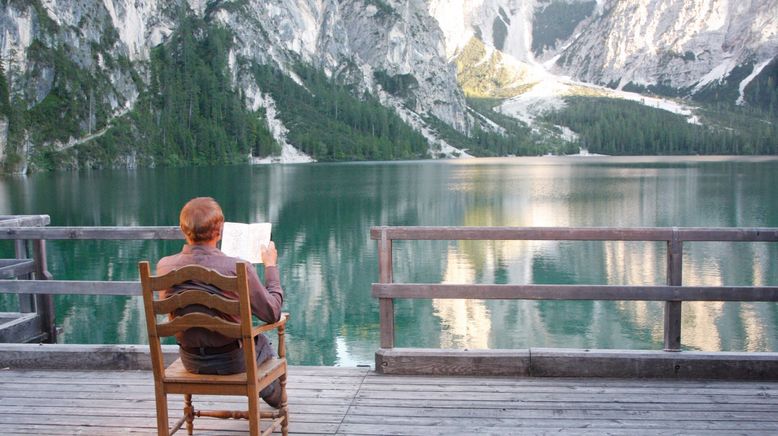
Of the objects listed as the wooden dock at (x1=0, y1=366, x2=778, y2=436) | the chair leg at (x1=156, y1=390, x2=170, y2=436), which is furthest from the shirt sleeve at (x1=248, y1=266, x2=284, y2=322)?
the wooden dock at (x1=0, y1=366, x2=778, y2=436)

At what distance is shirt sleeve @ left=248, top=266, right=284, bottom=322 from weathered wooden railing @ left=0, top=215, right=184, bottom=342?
7.93 ft

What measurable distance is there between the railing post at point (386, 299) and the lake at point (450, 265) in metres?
9.76

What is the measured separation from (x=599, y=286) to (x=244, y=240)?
3508 mm

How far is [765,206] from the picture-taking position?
50188 millimetres

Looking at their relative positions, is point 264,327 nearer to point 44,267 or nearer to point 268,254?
point 268,254

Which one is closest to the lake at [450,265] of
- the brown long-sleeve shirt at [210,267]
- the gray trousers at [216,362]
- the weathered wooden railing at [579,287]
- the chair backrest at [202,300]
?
the weathered wooden railing at [579,287]

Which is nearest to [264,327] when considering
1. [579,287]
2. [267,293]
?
[267,293]

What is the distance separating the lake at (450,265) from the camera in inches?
776

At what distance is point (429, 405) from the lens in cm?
655

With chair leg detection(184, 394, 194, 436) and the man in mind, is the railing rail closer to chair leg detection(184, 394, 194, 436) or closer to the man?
the man

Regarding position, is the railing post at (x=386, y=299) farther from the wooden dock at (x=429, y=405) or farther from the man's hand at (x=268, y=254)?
the man's hand at (x=268, y=254)

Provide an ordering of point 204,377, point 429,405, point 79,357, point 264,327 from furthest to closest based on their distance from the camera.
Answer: point 79,357
point 429,405
point 264,327
point 204,377

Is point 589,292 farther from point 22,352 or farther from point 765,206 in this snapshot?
point 765,206

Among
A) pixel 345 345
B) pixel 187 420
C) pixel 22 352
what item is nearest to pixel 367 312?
pixel 345 345
